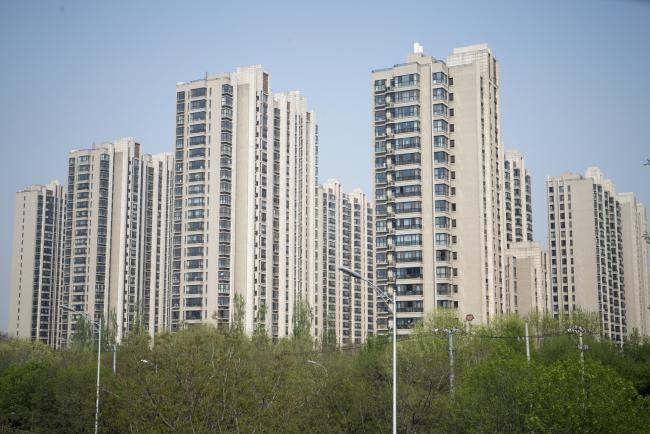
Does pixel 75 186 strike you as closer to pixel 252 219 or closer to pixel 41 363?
pixel 252 219

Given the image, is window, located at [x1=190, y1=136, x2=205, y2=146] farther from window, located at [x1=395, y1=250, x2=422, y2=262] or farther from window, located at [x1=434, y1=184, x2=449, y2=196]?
window, located at [x1=434, y1=184, x2=449, y2=196]

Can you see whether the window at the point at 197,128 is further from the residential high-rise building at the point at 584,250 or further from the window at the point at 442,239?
the residential high-rise building at the point at 584,250

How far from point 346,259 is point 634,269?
60837 millimetres

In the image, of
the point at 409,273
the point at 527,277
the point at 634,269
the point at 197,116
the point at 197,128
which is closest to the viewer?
the point at 409,273

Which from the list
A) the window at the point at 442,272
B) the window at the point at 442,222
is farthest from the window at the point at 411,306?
the window at the point at 442,222

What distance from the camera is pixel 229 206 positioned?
107 metres

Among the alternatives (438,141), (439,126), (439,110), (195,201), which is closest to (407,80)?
(439,110)

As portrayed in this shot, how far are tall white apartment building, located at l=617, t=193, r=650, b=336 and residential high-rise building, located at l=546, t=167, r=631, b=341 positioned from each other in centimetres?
667

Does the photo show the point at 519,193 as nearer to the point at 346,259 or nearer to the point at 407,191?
the point at 346,259

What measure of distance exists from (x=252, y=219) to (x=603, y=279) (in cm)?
7527

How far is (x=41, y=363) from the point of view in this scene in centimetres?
6975

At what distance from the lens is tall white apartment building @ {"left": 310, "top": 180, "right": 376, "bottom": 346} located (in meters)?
157

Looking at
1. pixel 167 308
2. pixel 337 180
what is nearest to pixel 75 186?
pixel 167 308

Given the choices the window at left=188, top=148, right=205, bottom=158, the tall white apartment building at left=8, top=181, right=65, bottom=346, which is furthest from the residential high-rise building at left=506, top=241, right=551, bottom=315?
the tall white apartment building at left=8, top=181, right=65, bottom=346
